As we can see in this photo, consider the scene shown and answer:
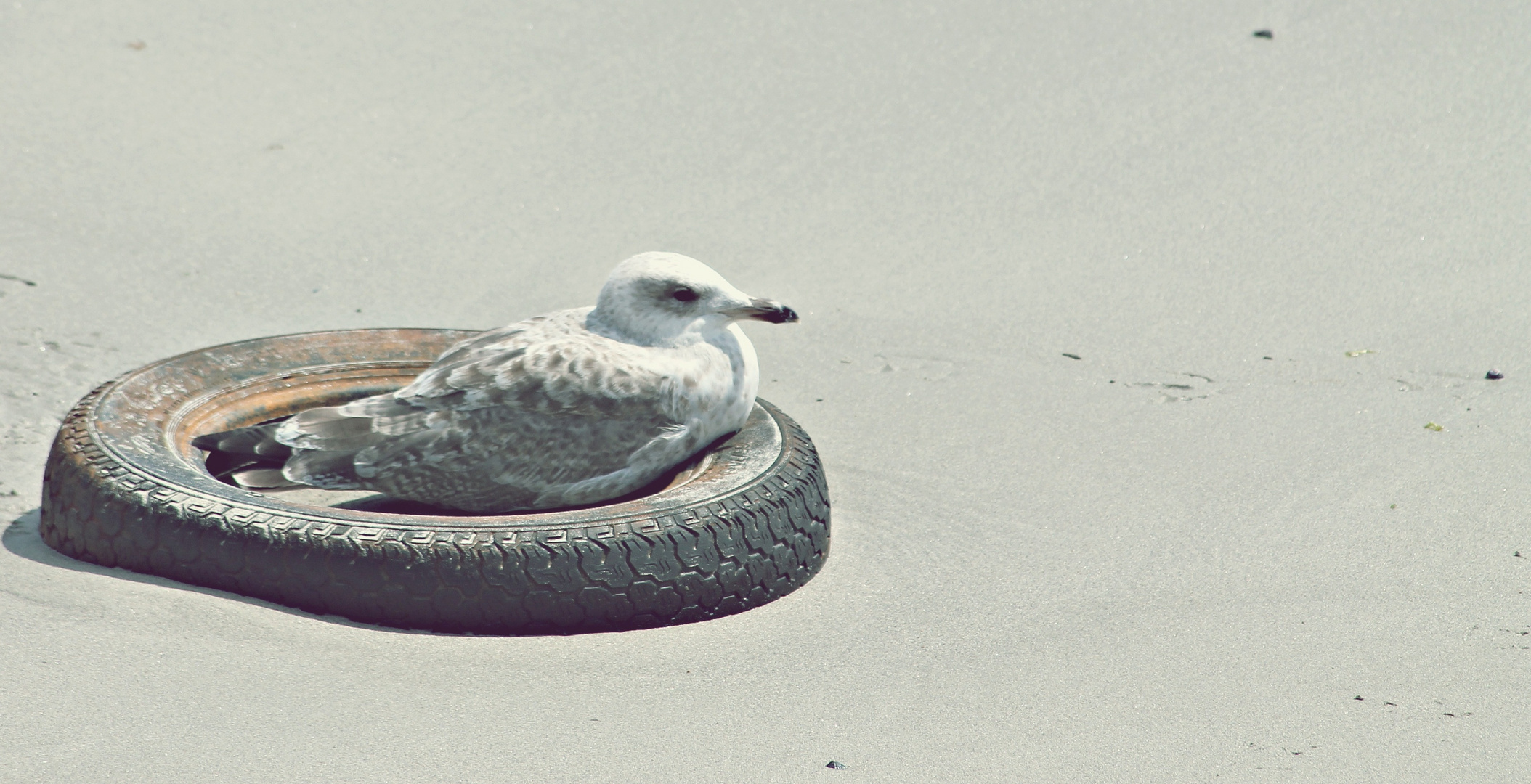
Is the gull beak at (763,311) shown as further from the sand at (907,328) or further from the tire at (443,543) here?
the sand at (907,328)

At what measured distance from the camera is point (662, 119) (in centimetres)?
817

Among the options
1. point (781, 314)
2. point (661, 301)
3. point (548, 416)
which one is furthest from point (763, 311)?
point (548, 416)

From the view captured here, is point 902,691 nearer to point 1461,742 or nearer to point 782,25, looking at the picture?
point 1461,742

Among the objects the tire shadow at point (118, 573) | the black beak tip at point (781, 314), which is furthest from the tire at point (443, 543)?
the black beak tip at point (781, 314)

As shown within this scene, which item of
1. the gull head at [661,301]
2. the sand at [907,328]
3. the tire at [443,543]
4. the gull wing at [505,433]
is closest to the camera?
the sand at [907,328]

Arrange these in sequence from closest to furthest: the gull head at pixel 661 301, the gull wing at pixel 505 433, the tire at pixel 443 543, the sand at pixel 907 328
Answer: the sand at pixel 907 328 → the tire at pixel 443 543 → the gull wing at pixel 505 433 → the gull head at pixel 661 301

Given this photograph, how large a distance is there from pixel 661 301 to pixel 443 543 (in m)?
1.02

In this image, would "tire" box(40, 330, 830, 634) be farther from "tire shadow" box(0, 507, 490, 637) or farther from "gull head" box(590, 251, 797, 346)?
"gull head" box(590, 251, 797, 346)

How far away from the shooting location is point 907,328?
261 inches

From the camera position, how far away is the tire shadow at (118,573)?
3898 mm

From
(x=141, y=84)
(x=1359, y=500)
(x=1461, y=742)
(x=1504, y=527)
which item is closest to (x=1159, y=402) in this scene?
(x=1359, y=500)

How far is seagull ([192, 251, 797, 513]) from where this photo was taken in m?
4.22

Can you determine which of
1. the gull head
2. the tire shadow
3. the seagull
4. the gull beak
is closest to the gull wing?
the seagull

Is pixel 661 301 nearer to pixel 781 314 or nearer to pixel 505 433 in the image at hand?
pixel 781 314
